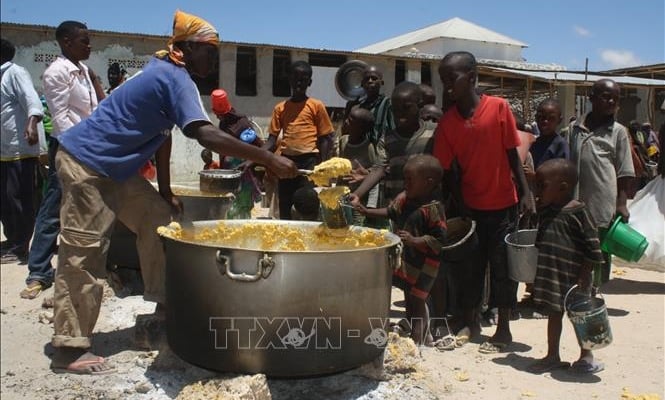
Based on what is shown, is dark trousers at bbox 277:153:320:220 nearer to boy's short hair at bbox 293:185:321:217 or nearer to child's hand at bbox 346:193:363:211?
boy's short hair at bbox 293:185:321:217

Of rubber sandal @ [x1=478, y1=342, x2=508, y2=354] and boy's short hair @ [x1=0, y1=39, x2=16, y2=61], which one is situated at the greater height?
boy's short hair @ [x1=0, y1=39, x2=16, y2=61]

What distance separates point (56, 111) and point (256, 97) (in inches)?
450

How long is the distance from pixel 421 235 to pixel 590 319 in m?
1.07

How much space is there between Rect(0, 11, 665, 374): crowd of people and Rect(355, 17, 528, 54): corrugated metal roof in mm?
24442

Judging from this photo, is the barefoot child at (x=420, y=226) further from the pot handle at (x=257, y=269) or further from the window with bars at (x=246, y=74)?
the window with bars at (x=246, y=74)

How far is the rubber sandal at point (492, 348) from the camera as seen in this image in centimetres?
403

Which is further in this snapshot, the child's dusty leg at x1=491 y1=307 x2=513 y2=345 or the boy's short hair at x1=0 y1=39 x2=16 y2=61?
the boy's short hair at x1=0 y1=39 x2=16 y2=61

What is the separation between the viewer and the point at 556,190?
3.62 meters

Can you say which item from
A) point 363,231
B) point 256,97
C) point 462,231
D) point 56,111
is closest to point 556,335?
point 462,231

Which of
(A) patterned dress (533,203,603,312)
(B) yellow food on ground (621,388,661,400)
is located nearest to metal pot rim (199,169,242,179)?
(A) patterned dress (533,203,603,312)

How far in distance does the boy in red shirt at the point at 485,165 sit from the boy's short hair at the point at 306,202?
1.77m

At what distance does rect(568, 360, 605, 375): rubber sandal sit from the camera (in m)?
3.68

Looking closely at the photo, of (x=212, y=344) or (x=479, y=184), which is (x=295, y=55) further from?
(x=212, y=344)

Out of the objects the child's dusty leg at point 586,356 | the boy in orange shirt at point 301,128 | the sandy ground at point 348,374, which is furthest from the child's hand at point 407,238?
the boy in orange shirt at point 301,128
